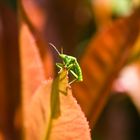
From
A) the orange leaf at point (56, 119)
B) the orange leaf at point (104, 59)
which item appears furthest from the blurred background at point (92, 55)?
the orange leaf at point (56, 119)

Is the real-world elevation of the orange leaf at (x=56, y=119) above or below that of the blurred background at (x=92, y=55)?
below

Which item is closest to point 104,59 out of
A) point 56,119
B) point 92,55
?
point 92,55

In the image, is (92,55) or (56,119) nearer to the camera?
(56,119)

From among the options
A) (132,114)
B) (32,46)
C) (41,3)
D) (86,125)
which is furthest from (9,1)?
(86,125)

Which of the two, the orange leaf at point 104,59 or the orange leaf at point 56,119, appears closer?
the orange leaf at point 56,119

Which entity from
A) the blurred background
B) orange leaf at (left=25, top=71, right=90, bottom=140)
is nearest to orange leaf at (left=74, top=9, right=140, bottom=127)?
the blurred background

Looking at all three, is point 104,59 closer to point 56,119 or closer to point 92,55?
point 92,55

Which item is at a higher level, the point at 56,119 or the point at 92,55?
the point at 92,55

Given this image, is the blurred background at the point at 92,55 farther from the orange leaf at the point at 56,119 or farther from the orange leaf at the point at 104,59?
the orange leaf at the point at 56,119
